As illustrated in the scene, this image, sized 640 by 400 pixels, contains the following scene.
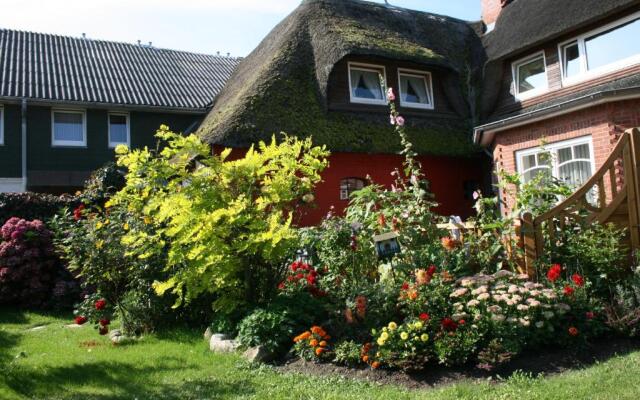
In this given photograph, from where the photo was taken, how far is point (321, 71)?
1357cm

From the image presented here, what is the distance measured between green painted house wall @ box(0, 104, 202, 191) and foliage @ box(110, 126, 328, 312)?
1055cm

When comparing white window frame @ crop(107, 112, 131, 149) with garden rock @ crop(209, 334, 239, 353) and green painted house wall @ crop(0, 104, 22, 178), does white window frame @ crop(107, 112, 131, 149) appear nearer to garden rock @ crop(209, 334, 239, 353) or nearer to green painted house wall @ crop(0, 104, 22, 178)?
green painted house wall @ crop(0, 104, 22, 178)

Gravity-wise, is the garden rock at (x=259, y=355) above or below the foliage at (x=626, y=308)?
below

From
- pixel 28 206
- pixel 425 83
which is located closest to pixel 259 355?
pixel 28 206

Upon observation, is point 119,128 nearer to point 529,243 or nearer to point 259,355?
point 259,355

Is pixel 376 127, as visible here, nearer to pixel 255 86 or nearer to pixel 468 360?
pixel 255 86

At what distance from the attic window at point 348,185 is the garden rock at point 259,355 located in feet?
28.3

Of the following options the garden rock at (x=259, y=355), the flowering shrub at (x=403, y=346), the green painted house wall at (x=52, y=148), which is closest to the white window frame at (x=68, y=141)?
the green painted house wall at (x=52, y=148)

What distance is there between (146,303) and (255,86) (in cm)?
746

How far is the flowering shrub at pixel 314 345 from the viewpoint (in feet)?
16.0

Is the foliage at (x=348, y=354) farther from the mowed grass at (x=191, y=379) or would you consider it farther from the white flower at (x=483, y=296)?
the white flower at (x=483, y=296)

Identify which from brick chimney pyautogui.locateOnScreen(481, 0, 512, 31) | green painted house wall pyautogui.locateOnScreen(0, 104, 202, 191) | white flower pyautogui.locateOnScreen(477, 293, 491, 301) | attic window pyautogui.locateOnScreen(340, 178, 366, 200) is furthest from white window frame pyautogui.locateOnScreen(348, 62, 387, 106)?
white flower pyautogui.locateOnScreen(477, 293, 491, 301)

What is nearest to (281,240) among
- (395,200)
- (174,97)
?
(395,200)

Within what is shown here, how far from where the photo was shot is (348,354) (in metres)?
4.71
